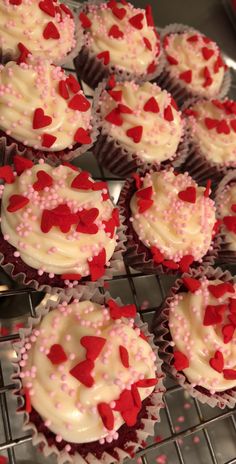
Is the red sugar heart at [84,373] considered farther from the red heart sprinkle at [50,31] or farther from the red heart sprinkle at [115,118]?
the red heart sprinkle at [50,31]

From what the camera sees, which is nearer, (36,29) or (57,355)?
(57,355)

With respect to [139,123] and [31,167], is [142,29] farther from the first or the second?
[31,167]

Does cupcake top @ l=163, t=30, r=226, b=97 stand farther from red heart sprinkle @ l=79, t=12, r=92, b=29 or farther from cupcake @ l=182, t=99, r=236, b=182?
red heart sprinkle @ l=79, t=12, r=92, b=29

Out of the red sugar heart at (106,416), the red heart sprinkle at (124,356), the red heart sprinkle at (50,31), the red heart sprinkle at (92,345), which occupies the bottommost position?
the red sugar heart at (106,416)

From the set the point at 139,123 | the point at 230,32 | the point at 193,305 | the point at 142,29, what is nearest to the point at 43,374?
the point at 193,305

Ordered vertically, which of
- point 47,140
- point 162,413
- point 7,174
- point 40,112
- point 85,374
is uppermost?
point 40,112

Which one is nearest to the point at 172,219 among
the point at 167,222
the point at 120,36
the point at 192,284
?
the point at 167,222

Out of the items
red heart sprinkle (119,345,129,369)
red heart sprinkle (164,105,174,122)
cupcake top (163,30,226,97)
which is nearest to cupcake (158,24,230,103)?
cupcake top (163,30,226,97)

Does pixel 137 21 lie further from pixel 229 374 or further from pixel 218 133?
pixel 229 374

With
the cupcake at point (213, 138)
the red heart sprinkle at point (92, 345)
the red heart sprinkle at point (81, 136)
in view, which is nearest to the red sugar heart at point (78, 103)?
the red heart sprinkle at point (81, 136)
